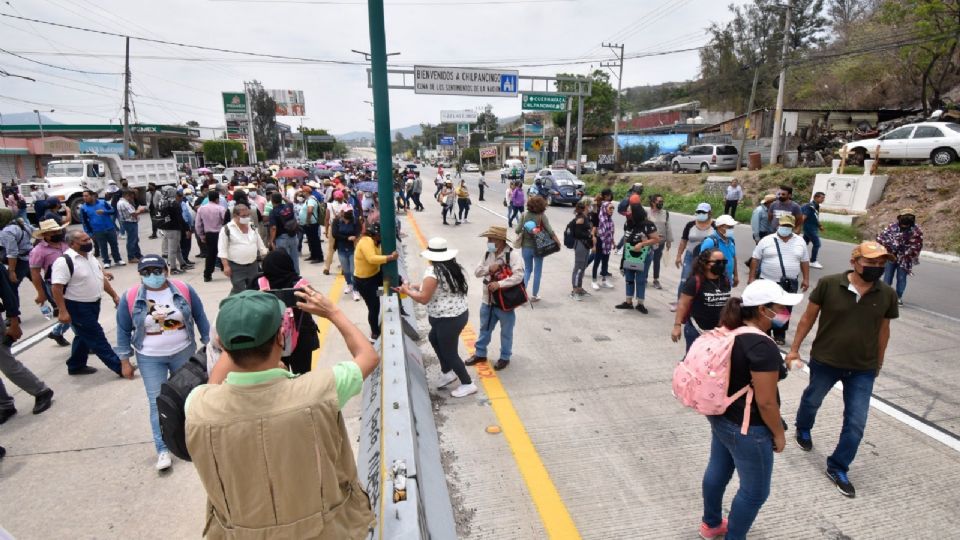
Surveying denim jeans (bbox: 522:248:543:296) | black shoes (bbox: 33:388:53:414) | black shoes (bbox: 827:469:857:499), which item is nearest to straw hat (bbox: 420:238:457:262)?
denim jeans (bbox: 522:248:543:296)

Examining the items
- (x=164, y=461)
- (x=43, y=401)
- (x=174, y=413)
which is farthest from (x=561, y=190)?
(x=174, y=413)

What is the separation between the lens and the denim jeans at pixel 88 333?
5090 mm

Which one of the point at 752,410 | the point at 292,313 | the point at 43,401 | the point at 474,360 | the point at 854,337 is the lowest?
the point at 43,401

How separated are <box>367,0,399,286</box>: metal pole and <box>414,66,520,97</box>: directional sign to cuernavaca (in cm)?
1463

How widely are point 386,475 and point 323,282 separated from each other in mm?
7409

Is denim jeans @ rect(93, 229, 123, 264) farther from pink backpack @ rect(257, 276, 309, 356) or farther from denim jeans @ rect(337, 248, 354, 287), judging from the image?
pink backpack @ rect(257, 276, 309, 356)

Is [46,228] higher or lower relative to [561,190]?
higher

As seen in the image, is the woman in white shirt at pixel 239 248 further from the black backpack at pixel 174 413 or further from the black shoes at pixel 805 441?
the black shoes at pixel 805 441

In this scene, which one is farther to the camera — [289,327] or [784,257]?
[784,257]

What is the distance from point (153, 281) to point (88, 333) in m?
2.22

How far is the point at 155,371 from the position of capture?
383 centimetres

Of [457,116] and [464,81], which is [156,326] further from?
[457,116]

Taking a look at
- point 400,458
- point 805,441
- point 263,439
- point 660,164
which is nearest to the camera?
point 263,439

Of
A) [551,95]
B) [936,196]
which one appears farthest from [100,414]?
[551,95]
